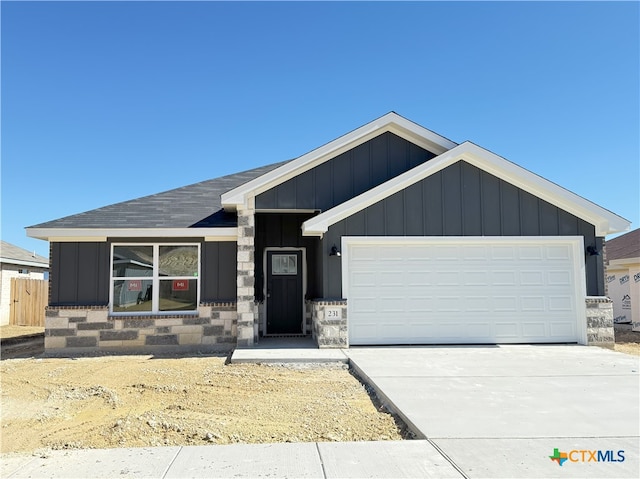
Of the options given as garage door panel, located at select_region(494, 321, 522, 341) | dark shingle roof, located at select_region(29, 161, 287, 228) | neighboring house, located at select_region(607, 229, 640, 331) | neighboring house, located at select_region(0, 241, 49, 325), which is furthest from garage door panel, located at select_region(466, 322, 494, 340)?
neighboring house, located at select_region(0, 241, 49, 325)

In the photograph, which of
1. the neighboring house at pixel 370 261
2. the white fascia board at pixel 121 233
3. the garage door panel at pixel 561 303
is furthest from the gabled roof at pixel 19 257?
the garage door panel at pixel 561 303

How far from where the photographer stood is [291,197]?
10.8 metres

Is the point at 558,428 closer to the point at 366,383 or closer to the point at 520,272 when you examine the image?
the point at 366,383

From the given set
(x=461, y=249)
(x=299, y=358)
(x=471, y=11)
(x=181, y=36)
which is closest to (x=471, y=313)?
(x=461, y=249)

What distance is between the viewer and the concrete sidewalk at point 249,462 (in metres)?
3.71

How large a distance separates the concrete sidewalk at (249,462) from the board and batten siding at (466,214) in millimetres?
5922

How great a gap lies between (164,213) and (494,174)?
7.90 m

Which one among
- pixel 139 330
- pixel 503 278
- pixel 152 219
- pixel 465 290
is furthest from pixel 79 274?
pixel 503 278

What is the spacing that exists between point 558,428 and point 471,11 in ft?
31.7

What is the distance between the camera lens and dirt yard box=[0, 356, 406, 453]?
15.7ft

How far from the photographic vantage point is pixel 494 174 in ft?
33.8

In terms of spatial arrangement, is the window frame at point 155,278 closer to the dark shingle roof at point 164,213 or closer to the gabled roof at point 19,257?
the dark shingle roof at point 164,213

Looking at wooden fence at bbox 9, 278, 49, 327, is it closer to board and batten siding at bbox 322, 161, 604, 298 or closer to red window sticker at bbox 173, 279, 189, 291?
red window sticker at bbox 173, 279, 189, 291

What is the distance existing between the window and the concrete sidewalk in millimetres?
6817
